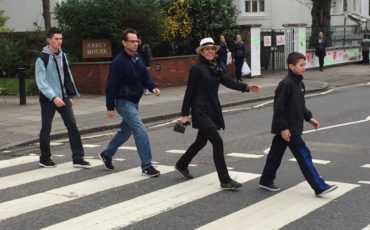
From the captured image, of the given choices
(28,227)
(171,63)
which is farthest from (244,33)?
(28,227)

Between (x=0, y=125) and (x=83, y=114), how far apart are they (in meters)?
2.22

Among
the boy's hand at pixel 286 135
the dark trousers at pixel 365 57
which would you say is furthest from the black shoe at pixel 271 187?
the dark trousers at pixel 365 57

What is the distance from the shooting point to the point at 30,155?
9539mm

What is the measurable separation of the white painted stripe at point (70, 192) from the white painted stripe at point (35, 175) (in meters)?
0.68

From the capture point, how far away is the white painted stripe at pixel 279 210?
558 cm

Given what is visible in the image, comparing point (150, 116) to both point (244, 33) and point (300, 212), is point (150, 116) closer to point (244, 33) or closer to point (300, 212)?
point (300, 212)

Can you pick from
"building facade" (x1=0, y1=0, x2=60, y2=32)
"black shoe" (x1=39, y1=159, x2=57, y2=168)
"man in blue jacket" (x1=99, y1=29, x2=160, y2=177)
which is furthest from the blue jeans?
"building facade" (x1=0, y1=0, x2=60, y2=32)

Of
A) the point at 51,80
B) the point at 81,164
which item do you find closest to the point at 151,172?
the point at 81,164

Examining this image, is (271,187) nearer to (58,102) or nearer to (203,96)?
(203,96)

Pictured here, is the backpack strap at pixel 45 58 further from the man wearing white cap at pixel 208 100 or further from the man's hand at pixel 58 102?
the man wearing white cap at pixel 208 100

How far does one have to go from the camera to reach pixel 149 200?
21.3 feet

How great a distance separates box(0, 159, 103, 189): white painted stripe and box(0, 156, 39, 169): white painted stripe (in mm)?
686

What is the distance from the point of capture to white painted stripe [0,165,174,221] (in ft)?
20.8

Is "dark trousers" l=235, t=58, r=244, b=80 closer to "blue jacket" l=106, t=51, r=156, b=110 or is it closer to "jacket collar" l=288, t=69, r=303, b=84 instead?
"blue jacket" l=106, t=51, r=156, b=110
